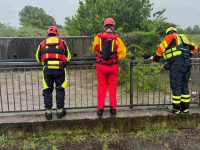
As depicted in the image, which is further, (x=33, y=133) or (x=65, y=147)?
(x=33, y=133)

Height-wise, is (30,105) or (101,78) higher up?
(101,78)

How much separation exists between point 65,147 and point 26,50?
6.56 meters

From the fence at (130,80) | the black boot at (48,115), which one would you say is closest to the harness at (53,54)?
the fence at (130,80)

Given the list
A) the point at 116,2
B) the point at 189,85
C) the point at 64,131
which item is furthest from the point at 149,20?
the point at 64,131

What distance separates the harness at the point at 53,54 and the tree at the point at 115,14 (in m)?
5.33

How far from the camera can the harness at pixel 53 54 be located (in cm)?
538

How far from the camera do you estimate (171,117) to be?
5.82 metres

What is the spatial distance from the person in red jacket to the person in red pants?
611 mm

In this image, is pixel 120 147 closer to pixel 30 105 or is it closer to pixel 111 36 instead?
pixel 111 36

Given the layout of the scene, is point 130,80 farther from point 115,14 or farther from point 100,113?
point 115,14

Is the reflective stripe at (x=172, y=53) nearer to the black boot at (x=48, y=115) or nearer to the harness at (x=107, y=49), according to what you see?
the harness at (x=107, y=49)

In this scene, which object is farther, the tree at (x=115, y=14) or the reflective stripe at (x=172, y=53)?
the tree at (x=115, y=14)

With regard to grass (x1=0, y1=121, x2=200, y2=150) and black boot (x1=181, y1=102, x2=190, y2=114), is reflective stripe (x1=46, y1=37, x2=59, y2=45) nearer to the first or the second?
grass (x1=0, y1=121, x2=200, y2=150)

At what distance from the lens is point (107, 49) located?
538 cm
